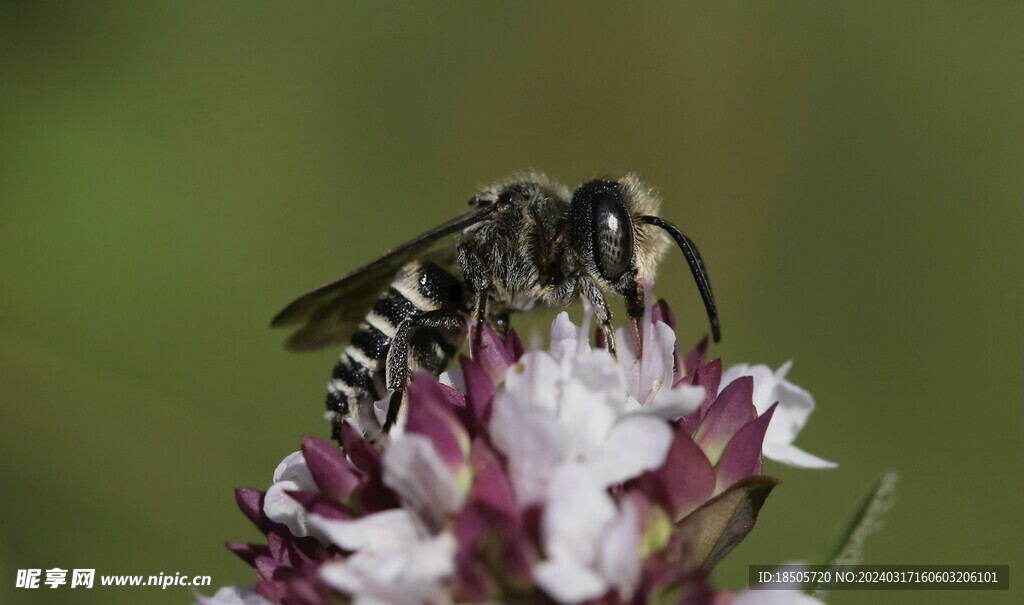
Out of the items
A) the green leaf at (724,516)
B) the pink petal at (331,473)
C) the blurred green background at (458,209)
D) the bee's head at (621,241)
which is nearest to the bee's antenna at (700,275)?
the bee's head at (621,241)

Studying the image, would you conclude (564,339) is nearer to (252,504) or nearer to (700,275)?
(700,275)

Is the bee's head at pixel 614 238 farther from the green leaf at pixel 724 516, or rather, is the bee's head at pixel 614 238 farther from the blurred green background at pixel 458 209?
the blurred green background at pixel 458 209

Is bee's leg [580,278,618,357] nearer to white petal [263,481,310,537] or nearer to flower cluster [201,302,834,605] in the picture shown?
flower cluster [201,302,834,605]

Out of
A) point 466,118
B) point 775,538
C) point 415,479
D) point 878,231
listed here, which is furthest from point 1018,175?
point 415,479

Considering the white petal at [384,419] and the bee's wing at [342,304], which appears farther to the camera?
the bee's wing at [342,304]

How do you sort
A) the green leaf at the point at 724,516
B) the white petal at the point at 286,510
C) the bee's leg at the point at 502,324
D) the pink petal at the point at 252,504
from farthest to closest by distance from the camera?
the bee's leg at the point at 502,324 < the pink petal at the point at 252,504 < the white petal at the point at 286,510 < the green leaf at the point at 724,516

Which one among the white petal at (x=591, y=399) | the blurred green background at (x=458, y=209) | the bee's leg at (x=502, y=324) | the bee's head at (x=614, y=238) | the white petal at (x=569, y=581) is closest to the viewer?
the white petal at (x=569, y=581)
